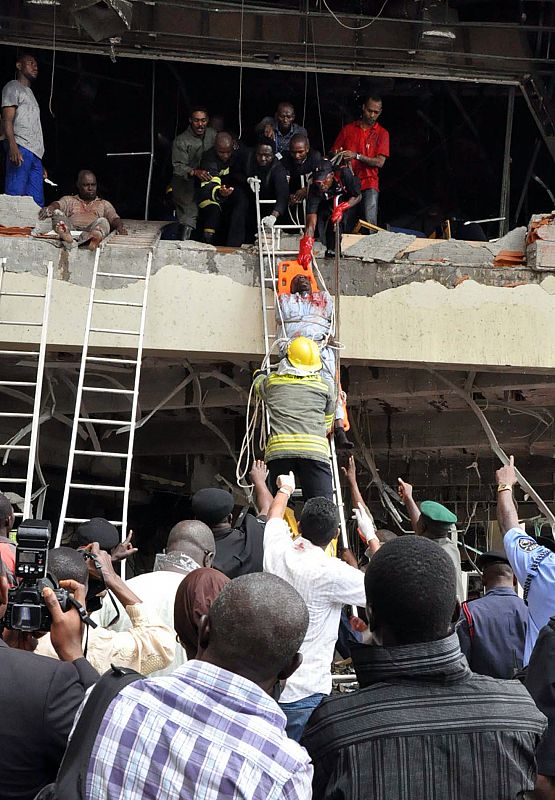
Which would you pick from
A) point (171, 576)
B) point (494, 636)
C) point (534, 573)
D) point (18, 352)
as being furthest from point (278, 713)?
point (18, 352)

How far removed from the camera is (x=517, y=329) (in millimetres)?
9469

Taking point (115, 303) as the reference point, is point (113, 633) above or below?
below

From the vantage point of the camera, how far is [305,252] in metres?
9.12

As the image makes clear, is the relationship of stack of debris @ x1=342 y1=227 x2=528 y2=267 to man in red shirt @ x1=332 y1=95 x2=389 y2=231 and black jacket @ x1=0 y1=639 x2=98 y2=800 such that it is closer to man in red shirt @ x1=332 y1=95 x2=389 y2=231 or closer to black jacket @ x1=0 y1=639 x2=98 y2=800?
man in red shirt @ x1=332 y1=95 x2=389 y2=231

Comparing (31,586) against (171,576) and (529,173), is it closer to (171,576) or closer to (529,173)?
(171,576)

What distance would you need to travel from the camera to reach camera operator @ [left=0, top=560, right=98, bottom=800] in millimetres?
2439

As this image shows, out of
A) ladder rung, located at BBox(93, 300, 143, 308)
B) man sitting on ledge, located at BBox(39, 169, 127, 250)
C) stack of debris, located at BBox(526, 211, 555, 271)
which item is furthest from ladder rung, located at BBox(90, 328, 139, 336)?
stack of debris, located at BBox(526, 211, 555, 271)

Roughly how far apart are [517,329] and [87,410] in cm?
445

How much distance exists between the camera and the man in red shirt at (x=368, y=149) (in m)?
11.1

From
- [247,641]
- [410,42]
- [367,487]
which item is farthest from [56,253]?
[247,641]

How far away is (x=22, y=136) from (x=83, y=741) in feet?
30.7

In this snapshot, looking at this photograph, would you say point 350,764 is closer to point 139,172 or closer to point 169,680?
point 169,680

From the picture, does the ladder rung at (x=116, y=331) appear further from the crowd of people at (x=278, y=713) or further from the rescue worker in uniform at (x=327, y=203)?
the crowd of people at (x=278, y=713)

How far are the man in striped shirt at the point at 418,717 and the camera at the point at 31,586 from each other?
0.75 metres
